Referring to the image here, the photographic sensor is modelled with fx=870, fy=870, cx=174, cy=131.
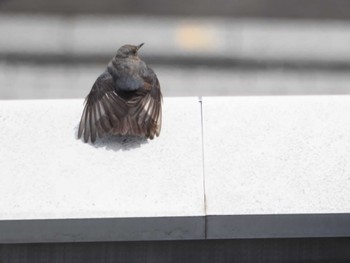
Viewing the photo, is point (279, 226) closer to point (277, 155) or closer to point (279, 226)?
point (279, 226)

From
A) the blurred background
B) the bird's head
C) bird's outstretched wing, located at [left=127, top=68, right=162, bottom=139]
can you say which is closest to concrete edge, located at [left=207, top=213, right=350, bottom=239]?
bird's outstretched wing, located at [left=127, top=68, right=162, bottom=139]

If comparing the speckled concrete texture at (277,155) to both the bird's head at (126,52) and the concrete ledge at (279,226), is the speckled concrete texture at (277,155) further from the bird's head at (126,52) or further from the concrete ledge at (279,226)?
the bird's head at (126,52)

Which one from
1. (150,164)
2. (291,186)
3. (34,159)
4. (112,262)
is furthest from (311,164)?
(34,159)

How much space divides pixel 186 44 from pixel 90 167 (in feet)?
14.6

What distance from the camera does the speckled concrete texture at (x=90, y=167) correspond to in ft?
11.0

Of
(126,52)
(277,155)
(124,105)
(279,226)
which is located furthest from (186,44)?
(279,226)

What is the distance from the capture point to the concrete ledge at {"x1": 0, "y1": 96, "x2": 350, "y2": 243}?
3318 millimetres

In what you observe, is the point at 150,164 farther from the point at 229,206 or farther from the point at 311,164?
the point at 311,164

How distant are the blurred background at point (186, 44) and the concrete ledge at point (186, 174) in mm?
3650

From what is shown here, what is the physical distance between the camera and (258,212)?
331 cm

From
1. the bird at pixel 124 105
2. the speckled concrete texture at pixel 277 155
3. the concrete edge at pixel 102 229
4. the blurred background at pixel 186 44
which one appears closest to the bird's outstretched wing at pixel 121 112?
the bird at pixel 124 105

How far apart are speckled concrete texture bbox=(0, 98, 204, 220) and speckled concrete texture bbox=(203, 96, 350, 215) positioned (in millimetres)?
80

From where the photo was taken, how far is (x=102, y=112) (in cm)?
373

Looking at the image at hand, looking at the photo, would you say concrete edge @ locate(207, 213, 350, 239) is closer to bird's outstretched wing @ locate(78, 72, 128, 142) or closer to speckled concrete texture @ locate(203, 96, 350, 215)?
speckled concrete texture @ locate(203, 96, 350, 215)
